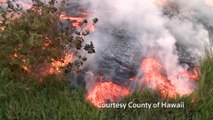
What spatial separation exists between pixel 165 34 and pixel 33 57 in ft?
5.83

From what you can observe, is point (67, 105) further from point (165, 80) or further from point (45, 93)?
point (165, 80)

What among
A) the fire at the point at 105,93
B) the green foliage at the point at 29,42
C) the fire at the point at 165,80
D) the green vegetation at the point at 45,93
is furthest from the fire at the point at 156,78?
the green foliage at the point at 29,42

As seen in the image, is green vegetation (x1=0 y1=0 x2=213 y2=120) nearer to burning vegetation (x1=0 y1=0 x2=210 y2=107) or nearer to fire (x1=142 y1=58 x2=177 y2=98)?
burning vegetation (x1=0 y1=0 x2=210 y2=107)

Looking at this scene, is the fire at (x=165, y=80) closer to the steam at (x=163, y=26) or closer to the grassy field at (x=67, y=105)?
the steam at (x=163, y=26)

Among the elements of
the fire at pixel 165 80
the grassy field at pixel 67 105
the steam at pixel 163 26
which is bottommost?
the grassy field at pixel 67 105

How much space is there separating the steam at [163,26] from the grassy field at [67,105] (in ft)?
0.91

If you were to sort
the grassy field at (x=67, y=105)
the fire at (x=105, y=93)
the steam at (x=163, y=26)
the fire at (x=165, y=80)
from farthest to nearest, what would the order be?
the steam at (x=163, y=26) → the fire at (x=165, y=80) → the fire at (x=105, y=93) → the grassy field at (x=67, y=105)

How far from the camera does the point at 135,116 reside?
4.20m


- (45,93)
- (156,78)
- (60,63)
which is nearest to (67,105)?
(45,93)

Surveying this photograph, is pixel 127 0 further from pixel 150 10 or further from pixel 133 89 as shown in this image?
pixel 133 89

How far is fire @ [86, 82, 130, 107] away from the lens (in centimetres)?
432

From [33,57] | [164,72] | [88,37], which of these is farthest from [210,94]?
[33,57]

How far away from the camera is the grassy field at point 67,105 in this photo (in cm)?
414

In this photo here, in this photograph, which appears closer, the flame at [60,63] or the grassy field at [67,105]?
the grassy field at [67,105]
